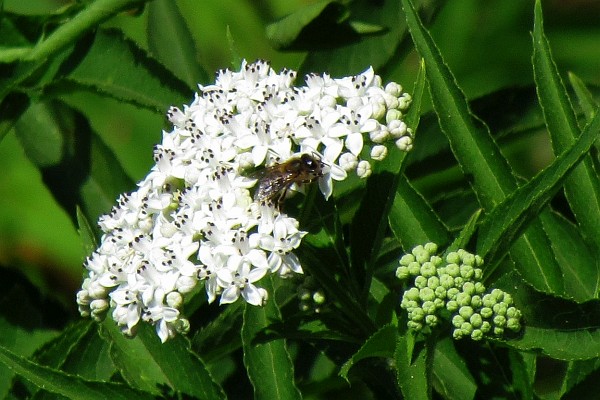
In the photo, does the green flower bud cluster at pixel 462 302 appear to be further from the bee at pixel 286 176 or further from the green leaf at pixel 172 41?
the green leaf at pixel 172 41

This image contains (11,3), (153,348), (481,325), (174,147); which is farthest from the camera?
(11,3)

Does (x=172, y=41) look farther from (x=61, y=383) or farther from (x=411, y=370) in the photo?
(x=411, y=370)

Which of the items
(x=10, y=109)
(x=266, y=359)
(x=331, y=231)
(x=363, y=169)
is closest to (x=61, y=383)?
(x=266, y=359)

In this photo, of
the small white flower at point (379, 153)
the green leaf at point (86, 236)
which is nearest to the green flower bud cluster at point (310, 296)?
the small white flower at point (379, 153)

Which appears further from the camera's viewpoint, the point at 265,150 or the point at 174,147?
the point at 174,147

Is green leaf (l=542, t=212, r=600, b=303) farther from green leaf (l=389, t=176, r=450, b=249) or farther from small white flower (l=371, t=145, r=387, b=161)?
small white flower (l=371, t=145, r=387, b=161)

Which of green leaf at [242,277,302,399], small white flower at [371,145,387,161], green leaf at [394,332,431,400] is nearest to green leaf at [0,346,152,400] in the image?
green leaf at [242,277,302,399]

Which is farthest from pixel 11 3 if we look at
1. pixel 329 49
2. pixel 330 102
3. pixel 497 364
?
pixel 497 364

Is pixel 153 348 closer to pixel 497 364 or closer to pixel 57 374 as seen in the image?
pixel 57 374
